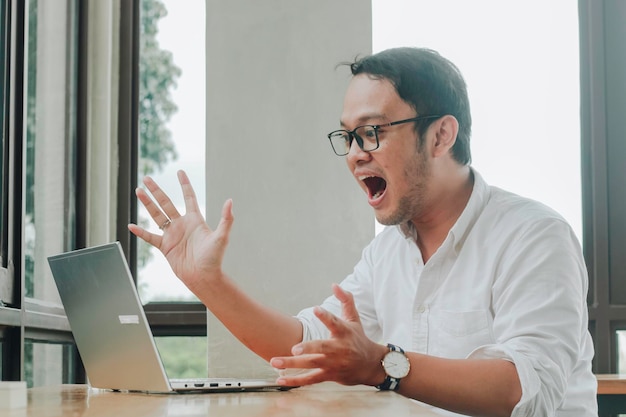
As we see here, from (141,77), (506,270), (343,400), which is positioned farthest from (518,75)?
(343,400)

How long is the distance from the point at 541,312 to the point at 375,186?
0.68m

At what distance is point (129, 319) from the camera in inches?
60.7

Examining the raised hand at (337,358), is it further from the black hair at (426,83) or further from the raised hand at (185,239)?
the black hair at (426,83)

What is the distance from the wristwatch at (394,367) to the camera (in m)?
1.55

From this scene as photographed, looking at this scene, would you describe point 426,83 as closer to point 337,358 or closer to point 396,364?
point 396,364

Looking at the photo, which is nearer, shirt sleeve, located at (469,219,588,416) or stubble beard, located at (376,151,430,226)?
shirt sleeve, located at (469,219,588,416)

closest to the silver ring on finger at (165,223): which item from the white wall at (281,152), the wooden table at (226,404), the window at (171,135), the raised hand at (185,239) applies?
the raised hand at (185,239)

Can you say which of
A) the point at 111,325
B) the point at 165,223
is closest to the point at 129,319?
the point at 111,325

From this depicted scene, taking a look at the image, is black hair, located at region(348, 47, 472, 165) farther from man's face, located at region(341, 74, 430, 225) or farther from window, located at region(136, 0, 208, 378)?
window, located at region(136, 0, 208, 378)

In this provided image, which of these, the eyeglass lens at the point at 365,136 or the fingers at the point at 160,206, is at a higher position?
the eyeglass lens at the point at 365,136

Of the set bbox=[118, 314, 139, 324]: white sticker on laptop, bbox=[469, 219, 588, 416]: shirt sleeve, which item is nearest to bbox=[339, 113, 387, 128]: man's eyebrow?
bbox=[469, 219, 588, 416]: shirt sleeve

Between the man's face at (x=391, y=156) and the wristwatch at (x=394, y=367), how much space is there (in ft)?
2.08

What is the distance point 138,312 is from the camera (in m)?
1.52

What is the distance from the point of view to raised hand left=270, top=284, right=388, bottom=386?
4.64 ft
